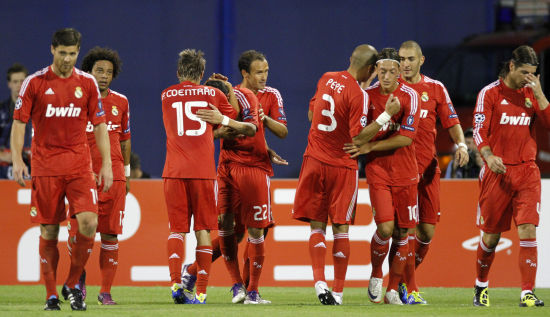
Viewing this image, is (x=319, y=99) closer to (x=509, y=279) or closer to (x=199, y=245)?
(x=199, y=245)

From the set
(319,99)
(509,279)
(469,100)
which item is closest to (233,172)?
(319,99)

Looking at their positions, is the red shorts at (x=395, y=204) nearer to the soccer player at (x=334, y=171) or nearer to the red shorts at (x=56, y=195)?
the soccer player at (x=334, y=171)

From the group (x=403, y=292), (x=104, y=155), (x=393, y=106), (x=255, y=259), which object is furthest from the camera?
(x=403, y=292)

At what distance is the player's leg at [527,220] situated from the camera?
8750 millimetres

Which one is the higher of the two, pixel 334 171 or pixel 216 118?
pixel 216 118

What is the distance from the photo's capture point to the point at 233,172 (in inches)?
360

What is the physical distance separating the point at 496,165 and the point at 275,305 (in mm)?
2301

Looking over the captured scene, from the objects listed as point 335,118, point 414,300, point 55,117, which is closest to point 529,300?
point 414,300

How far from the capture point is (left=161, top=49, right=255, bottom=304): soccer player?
8.46 m

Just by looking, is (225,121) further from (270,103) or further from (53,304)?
(53,304)

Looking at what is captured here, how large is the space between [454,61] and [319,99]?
27.3 feet

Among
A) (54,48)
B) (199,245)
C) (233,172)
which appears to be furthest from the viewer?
(233,172)

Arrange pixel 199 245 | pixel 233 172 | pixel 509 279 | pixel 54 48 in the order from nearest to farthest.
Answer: pixel 54 48 < pixel 199 245 < pixel 233 172 < pixel 509 279

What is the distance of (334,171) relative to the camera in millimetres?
8672
